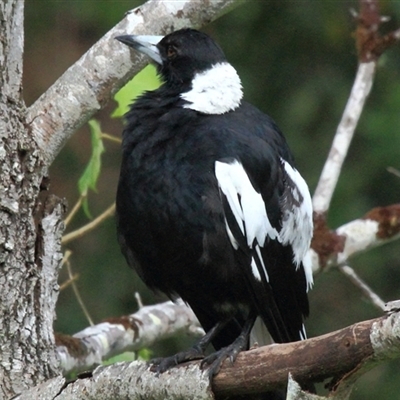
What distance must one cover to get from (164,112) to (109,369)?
3.02ft

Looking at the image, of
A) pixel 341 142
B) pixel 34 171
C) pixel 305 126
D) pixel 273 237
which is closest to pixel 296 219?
pixel 273 237

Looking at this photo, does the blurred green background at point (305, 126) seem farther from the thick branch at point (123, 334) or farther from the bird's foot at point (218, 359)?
the bird's foot at point (218, 359)

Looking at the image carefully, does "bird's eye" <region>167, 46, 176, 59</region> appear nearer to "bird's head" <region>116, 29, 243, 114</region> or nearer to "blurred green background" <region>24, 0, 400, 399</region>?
"bird's head" <region>116, 29, 243, 114</region>

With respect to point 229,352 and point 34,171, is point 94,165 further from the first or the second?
point 229,352

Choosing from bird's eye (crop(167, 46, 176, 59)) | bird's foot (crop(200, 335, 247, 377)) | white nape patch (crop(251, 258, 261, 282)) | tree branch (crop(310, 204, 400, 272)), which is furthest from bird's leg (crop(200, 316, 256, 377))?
bird's eye (crop(167, 46, 176, 59))

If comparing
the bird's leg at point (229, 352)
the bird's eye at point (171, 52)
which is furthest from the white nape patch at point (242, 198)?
the bird's eye at point (171, 52)

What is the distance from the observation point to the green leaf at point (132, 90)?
9.68 feet

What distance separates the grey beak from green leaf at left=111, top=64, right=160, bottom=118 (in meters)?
0.12

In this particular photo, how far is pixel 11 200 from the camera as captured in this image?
2.32 metres

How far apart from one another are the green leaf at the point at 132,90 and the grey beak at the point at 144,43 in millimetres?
117

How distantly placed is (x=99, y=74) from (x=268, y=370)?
98 centimetres

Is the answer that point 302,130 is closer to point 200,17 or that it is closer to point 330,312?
point 330,312

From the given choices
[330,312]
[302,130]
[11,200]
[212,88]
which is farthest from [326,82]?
[11,200]

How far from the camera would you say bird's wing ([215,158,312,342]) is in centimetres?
255
